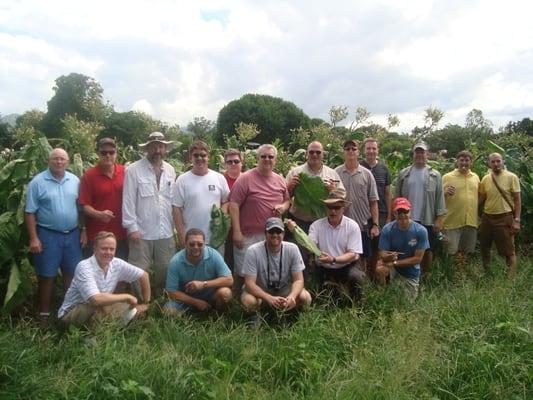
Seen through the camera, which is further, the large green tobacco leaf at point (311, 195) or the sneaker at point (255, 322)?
the large green tobacco leaf at point (311, 195)

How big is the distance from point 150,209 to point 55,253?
37.6 inches

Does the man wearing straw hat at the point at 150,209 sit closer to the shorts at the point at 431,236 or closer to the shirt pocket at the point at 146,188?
the shirt pocket at the point at 146,188

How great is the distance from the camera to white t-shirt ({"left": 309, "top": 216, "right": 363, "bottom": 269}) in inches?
225

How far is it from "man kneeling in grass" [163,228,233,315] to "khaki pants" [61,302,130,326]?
50 cm

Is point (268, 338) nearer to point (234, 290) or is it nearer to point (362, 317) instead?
point (362, 317)

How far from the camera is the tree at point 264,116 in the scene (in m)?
38.2

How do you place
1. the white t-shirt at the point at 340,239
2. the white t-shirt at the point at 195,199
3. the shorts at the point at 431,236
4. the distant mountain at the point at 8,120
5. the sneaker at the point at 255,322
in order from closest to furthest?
the sneaker at the point at 255,322 → the white t-shirt at the point at 195,199 → the white t-shirt at the point at 340,239 → the shorts at the point at 431,236 → the distant mountain at the point at 8,120

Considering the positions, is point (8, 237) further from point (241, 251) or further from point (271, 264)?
point (271, 264)

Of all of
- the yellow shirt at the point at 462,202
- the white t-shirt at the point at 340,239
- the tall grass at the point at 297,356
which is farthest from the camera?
the yellow shirt at the point at 462,202

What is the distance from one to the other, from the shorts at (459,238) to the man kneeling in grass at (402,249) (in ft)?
4.95

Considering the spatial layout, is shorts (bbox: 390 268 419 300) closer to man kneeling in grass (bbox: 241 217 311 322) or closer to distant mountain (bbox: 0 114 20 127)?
man kneeling in grass (bbox: 241 217 311 322)

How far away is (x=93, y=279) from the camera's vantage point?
4.76 m

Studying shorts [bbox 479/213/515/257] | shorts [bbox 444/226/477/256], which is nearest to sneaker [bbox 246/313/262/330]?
shorts [bbox 444/226/477/256]

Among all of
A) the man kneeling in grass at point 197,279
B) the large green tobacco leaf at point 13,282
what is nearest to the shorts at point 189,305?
the man kneeling in grass at point 197,279
